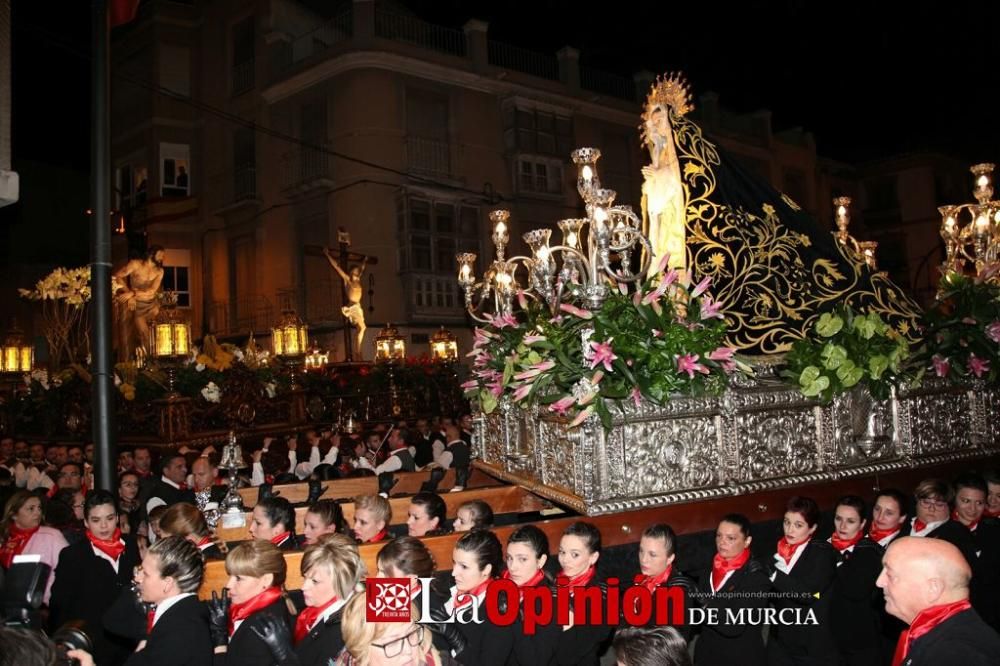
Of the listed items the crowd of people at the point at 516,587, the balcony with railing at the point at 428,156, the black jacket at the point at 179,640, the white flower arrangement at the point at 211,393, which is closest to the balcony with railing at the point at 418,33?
the balcony with railing at the point at 428,156

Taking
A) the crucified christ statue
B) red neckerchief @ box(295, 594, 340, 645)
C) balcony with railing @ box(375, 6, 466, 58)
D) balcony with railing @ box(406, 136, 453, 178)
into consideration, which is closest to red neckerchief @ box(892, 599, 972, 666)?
red neckerchief @ box(295, 594, 340, 645)

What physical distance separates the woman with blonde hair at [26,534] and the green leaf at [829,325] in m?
5.89

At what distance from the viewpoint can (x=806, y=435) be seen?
612cm

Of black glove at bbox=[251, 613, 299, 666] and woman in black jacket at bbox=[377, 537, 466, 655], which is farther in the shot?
woman in black jacket at bbox=[377, 537, 466, 655]

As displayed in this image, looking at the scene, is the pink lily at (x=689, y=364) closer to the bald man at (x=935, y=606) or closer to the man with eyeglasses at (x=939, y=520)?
the man with eyeglasses at (x=939, y=520)

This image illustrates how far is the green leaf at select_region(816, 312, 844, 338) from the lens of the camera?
612 centimetres

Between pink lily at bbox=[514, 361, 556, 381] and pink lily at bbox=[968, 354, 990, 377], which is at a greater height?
pink lily at bbox=[514, 361, 556, 381]

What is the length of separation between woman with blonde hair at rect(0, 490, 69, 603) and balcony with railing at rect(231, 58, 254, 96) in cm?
2052

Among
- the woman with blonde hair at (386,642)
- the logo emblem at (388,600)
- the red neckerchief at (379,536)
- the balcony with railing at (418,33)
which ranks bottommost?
the red neckerchief at (379,536)

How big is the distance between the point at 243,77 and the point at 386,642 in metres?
24.4

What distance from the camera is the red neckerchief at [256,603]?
144 inches

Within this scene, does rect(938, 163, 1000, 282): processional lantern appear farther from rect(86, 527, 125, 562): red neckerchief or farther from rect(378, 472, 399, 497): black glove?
rect(86, 527, 125, 562): red neckerchief

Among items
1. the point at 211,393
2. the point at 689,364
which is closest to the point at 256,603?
the point at 689,364

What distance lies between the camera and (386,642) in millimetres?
2518
